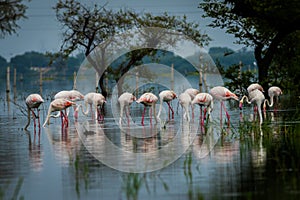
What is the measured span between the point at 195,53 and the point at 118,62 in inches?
249

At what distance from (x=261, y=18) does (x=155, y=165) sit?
59.4 feet

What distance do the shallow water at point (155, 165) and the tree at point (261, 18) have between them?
9.26 metres

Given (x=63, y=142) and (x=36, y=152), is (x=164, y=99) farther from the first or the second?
(x=36, y=152)

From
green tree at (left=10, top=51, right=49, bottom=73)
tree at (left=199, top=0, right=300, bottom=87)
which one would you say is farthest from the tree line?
green tree at (left=10, top=51, right=49, bottom=73)

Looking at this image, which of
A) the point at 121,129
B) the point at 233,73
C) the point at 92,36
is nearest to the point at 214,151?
the point at 121,129

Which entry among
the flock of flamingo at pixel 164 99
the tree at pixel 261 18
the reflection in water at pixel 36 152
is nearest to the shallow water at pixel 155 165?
the reflection in water at pixel 36 152

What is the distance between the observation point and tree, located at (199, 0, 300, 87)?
2814 centimetres

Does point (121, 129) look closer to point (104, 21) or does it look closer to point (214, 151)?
point (214, 151)

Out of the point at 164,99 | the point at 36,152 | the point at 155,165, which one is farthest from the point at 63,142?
the point at 164,99

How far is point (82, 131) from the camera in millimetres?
20203

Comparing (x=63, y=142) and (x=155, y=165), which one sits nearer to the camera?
(x=155, y=165)

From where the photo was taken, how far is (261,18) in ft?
96.0

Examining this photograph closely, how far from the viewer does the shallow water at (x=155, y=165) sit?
969 cm

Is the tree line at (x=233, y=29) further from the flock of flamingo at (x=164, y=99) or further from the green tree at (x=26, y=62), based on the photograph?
the green tree at (x=26, y=62)
